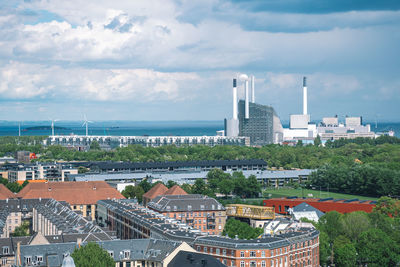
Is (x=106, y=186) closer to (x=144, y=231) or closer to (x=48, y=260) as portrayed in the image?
(x=144, y=231)

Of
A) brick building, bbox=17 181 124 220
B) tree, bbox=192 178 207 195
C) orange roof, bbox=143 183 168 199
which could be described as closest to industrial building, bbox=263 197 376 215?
tree, bbox=192 178 207 195

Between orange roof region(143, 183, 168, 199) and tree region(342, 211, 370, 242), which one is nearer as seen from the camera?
tree region(342, 211, 370, 242)

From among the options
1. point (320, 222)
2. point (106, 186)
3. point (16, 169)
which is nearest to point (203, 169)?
point (16, 169)

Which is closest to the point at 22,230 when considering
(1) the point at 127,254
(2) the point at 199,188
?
(1) the point at 127,254

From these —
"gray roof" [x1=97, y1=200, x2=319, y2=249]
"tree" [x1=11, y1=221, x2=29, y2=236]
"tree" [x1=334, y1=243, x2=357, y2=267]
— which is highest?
"gray roof" [x1=97, y1=200, x2=319, y2=249]

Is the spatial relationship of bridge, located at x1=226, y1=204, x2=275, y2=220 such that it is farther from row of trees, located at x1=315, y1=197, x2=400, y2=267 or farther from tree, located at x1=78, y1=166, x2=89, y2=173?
tree, located at x1=78, y1=166, x2=89, y2=173

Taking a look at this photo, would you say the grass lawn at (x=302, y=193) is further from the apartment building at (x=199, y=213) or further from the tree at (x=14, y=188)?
the tree at (x=14, y=188)
